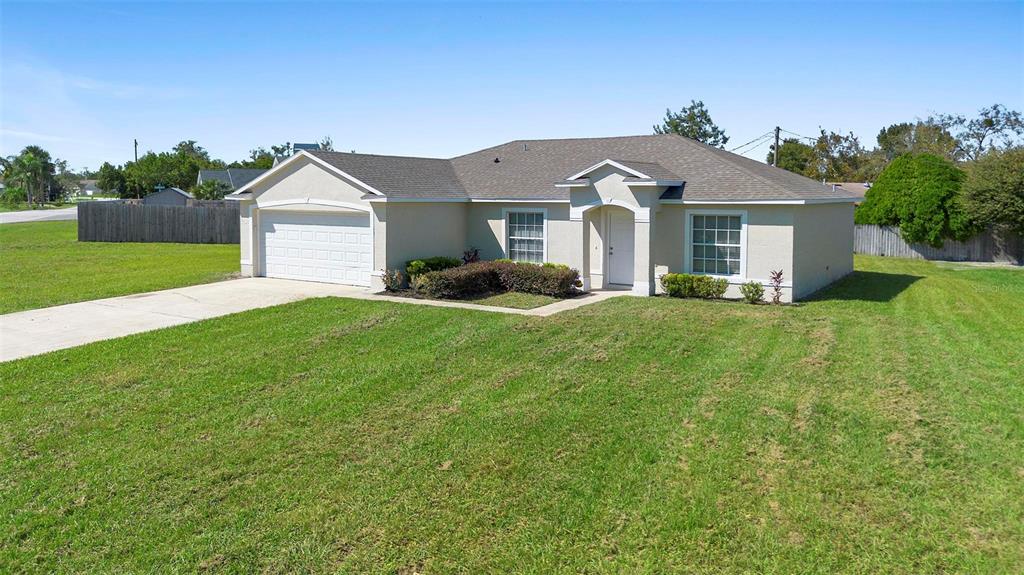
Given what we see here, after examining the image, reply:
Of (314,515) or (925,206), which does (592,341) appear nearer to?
(314,515)

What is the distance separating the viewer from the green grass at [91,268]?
1875 cm

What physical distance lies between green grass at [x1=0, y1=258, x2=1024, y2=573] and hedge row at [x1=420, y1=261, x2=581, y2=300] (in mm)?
3739

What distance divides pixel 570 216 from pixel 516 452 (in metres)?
12.1

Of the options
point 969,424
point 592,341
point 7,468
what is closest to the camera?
point 7,468

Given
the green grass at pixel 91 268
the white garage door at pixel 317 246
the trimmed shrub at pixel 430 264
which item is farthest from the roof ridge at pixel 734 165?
the green grass at pixel 91 268

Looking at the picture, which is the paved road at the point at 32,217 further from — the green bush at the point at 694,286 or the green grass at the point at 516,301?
the green bush at the point at 694,286

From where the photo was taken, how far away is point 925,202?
105 feet

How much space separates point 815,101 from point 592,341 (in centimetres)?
2341

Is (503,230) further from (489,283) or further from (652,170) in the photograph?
(652,170)

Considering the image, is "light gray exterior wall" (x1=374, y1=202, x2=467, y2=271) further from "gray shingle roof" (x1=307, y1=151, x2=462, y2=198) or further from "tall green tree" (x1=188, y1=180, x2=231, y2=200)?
"tall green tree" (x1=188, y1=180, x2=231, y2=200)

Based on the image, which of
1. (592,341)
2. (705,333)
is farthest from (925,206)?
(592,341)

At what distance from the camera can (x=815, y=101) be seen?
31672mm

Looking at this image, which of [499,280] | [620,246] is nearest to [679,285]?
[620,246]

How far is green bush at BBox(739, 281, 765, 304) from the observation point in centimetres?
1756
